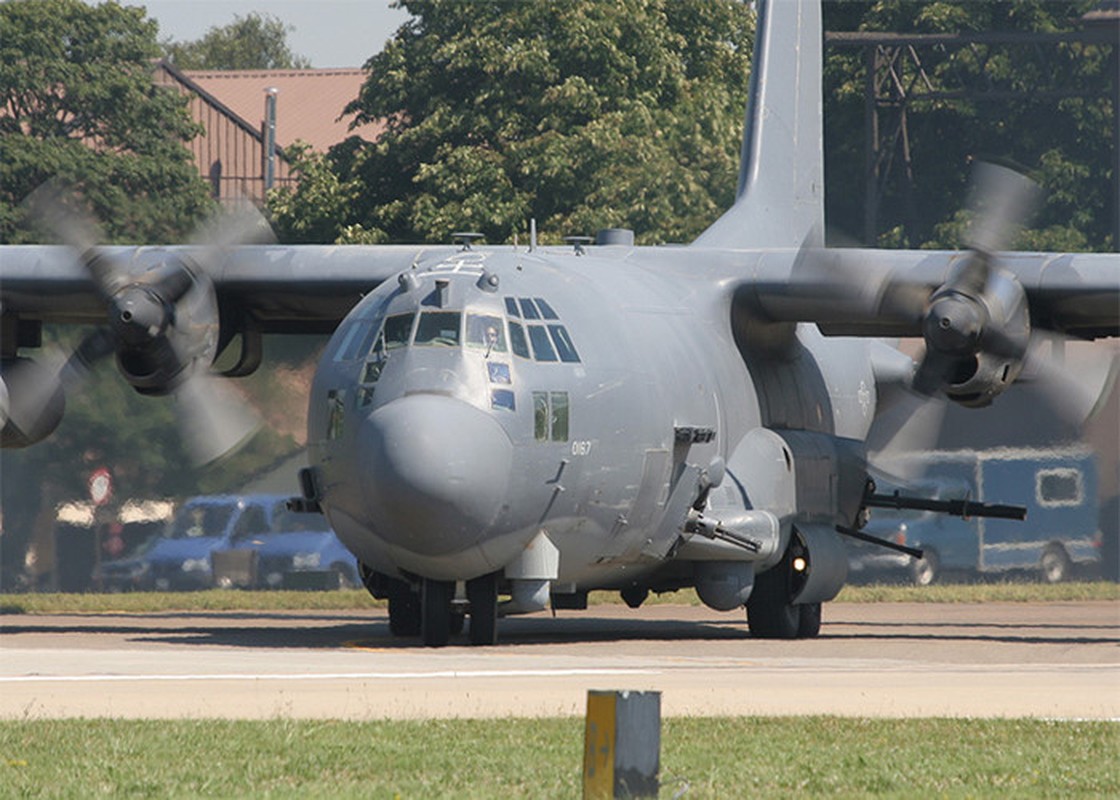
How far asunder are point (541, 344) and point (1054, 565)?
16.1 m

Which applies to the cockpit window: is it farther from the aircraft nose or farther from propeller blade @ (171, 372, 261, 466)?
propeller blade @ (171, 372, 261, 466)

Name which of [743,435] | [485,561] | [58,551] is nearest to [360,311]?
[485,561]

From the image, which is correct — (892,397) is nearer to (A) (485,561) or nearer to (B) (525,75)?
(A) (485,561)

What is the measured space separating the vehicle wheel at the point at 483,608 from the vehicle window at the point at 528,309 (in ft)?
8.08

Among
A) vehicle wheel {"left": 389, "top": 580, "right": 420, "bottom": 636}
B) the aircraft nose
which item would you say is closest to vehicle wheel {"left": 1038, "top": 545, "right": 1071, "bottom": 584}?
vehicle wheel {"left": 389, "top": 580, "right": 420, "bottom": 636}

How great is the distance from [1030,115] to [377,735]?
49.4m

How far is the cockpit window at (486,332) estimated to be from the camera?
1931 centimetres

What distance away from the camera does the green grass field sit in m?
30.0

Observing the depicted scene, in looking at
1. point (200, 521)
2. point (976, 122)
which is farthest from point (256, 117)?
point (200, 521)

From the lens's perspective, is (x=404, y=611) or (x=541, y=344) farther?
(x=404, y=611)

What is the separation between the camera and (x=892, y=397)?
28641 millimetres

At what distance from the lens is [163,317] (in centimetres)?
2309

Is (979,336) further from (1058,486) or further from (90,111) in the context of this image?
(90,111)

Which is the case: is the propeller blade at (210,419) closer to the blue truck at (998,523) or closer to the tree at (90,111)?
the blue truck at (998,523)
